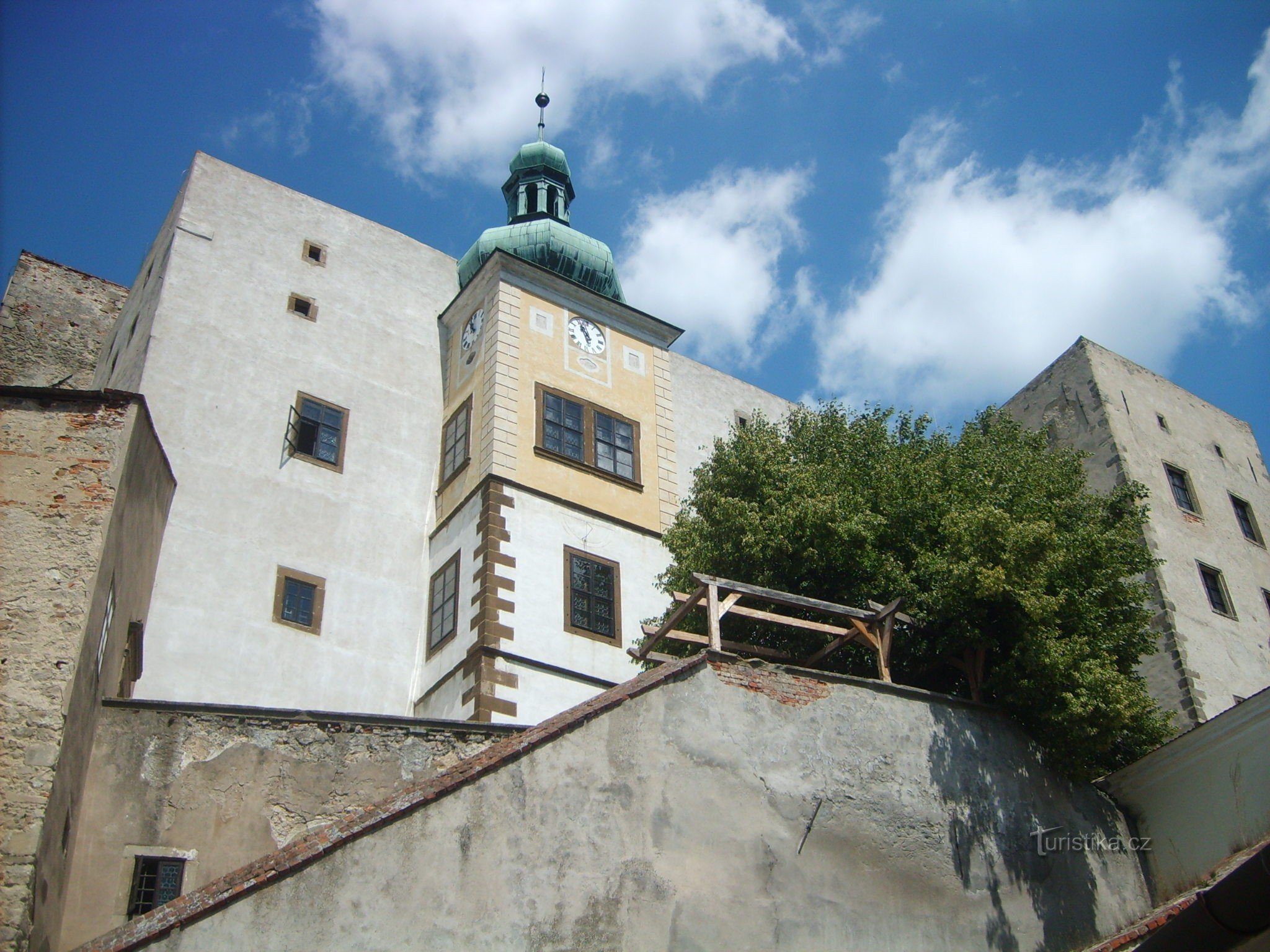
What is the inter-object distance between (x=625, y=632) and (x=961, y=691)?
6878 millimetres

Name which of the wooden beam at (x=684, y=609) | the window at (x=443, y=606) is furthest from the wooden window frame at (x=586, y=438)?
the wooden beam at (x=684, y=609)

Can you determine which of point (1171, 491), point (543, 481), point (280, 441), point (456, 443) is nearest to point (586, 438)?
point (543, 481)

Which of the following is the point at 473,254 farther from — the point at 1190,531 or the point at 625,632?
the point at 1190,531

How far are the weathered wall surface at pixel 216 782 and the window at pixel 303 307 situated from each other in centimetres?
1248

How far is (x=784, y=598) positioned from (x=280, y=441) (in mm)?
11398

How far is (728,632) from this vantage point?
17484 millimetres

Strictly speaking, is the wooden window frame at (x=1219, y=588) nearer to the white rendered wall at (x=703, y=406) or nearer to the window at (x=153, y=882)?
the white rendered wall at (x=703, y=406)

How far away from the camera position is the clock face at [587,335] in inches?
1040

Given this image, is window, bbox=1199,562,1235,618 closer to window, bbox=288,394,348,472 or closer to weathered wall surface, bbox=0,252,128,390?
window, bbox=288,394,348,472

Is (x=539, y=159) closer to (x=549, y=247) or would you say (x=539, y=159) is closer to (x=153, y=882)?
(x=549, y=247)


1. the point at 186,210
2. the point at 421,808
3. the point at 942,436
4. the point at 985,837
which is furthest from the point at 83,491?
the point at 186,210

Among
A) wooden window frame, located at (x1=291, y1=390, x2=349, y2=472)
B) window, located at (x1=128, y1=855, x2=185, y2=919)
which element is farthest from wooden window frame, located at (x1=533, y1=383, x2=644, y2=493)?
window, located at (x1=128, y1=855, x2=185, y2=919)

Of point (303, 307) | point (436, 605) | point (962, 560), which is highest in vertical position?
point (303, 307)

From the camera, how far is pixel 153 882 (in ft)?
43.7
